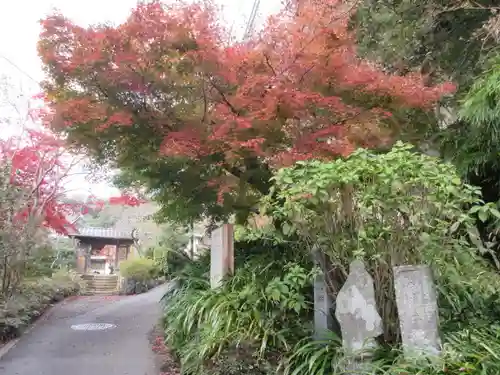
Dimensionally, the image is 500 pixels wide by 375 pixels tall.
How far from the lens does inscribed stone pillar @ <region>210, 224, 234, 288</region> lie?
264 inches

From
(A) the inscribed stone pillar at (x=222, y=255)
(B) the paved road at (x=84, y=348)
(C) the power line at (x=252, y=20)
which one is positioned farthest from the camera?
(C) the power line at (x=252, y=20)

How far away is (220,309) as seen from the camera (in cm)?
563

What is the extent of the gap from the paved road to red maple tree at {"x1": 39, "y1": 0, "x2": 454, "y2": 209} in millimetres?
3339

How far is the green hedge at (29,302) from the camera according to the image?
30.1 ft

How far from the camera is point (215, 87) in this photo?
Result: 21.5 ft

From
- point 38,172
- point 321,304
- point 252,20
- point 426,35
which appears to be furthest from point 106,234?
point 321,304

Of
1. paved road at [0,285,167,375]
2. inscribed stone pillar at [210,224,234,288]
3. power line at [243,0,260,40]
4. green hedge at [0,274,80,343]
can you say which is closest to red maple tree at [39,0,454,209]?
inscribed stone pillar at [210,224,234,288]

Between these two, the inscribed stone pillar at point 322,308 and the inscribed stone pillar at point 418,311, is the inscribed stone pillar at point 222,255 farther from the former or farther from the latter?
the inscribed stone pillar at point 418,311

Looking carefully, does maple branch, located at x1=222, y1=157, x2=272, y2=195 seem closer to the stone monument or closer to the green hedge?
the stone monument

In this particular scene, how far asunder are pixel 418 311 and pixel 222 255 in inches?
141

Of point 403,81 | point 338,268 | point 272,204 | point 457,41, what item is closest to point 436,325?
point 338,268

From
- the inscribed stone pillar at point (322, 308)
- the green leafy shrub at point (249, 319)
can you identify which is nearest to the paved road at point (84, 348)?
the green leafy shrub at point (249, 319)

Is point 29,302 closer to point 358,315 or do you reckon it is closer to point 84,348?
point 84,348

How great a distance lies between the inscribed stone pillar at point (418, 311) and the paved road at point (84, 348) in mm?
4256
